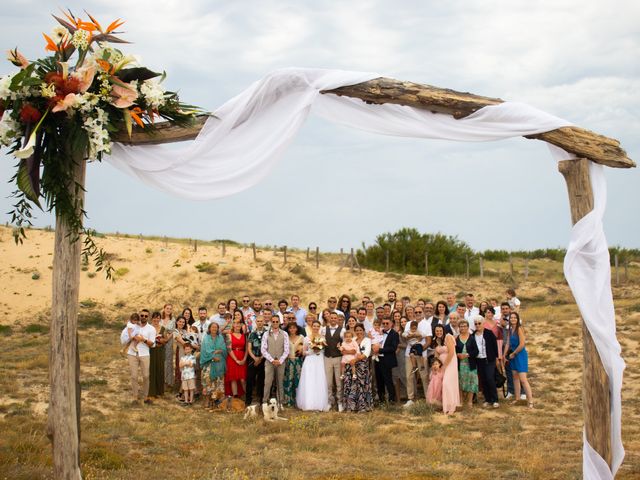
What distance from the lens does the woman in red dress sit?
43.5 ft

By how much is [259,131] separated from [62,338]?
262 cm

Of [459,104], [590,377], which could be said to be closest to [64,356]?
[459,104]

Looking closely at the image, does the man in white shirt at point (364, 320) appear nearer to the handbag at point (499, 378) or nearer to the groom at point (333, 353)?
the groom at point (333, 353)

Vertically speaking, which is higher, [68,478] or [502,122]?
[502,122]

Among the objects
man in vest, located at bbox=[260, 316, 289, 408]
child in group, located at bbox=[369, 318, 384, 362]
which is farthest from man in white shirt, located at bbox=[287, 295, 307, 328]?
child in group, located at bbox=[369, 318, 384, 362]

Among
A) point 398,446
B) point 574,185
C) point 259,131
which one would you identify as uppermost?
point 259,131

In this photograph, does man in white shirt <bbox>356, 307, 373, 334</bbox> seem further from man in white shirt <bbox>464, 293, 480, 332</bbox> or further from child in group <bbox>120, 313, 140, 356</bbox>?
child in group <bbox>120, 313, 140, 356</bbox>

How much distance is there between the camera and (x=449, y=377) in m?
12.9

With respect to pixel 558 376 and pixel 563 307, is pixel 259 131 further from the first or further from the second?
pixel 563 307

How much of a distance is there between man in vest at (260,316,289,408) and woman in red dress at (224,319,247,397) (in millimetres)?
446

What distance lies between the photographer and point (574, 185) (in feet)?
23.9

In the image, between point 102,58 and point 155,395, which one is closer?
point 102,58

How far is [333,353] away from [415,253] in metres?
25.2

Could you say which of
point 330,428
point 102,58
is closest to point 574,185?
point 102,58
